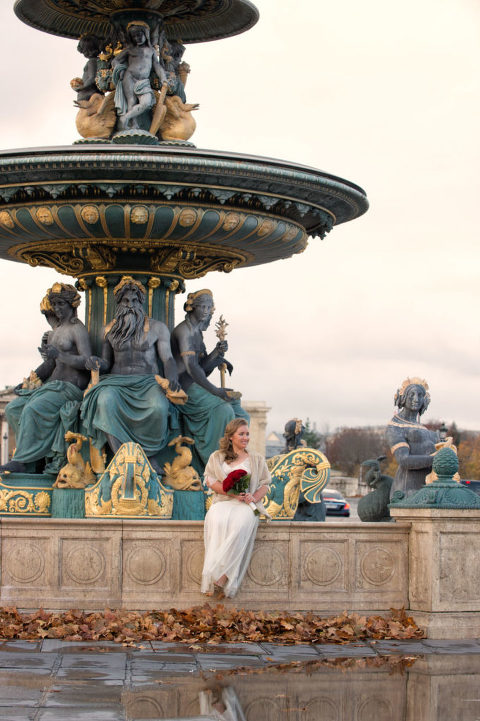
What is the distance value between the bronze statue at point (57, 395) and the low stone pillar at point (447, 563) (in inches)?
171

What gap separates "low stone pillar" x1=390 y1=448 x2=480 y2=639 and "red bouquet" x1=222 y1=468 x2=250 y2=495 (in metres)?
1.43

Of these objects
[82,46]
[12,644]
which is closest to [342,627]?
[12,644]

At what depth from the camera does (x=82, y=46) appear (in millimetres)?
15484

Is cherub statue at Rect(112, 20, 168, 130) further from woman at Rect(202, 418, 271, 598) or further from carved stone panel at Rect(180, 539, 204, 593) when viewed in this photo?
carved stone panel at Rect(180, 539, 204, 593)

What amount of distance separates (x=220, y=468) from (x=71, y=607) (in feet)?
5.41

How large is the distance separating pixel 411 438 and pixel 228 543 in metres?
4.01

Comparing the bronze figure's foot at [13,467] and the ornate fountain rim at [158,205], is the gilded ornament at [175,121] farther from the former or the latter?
the bronze figure's foot at [13,467]

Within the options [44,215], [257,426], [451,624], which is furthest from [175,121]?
[257,426]

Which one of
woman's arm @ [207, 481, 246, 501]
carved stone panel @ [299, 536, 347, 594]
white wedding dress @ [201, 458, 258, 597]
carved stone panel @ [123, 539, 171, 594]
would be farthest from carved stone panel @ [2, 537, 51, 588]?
carved stone panel @ [299, 536, 347, 594]

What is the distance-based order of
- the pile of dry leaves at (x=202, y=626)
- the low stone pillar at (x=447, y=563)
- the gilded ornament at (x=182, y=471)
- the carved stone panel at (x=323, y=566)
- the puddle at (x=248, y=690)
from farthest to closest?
the gilded ornament at (x=182, y=471), the carved stone panel at (x=323, y=566), the low stone pillar at (x=447, y=563), the pile of dry leaves at (x=202, y=626), the puddle at (x=248, y=690)

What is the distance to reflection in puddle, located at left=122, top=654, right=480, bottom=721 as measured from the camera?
785 cm

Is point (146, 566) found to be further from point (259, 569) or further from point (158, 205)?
point (158, 205)

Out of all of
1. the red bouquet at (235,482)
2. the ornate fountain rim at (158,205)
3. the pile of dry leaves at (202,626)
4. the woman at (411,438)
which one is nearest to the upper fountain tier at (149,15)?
the ornate fountain rim at (158,205)

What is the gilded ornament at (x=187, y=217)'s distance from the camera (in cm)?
1356
